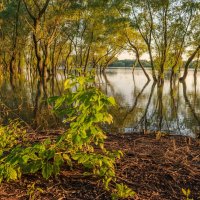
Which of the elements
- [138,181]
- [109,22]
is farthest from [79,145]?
[109,22]

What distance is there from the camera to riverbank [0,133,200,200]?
392 cm

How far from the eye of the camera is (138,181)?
14.4ft

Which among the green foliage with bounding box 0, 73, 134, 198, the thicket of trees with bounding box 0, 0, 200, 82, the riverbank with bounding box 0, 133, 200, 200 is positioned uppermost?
the thicket of trees with bounding box 0, 0, 200, 82

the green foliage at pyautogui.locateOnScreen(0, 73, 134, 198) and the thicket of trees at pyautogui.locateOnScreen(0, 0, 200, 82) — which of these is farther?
the thicket of trees at pyautogui.locateOnScreen(0, 0, 200, 82)

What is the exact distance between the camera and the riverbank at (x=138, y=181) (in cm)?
392

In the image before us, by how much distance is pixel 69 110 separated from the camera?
13.5ft

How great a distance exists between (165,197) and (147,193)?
26 cm

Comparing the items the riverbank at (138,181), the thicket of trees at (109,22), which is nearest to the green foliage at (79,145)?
the riverbank at (138,181)

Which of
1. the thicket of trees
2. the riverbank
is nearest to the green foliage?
the riverbank

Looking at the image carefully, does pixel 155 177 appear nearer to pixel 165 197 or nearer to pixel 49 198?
pixel 165 197

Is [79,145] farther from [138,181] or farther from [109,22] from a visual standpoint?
[109,22]

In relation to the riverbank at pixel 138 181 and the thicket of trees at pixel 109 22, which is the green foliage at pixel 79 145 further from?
the thicket of trees at pixel 109 22

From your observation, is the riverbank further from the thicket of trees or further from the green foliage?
the thicket of trees

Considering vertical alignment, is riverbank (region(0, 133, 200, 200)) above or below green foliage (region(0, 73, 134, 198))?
below
